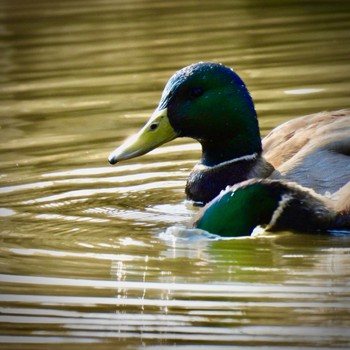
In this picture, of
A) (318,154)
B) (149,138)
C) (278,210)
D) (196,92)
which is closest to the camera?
(278,210)

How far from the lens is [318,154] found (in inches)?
337

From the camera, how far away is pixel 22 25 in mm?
17516

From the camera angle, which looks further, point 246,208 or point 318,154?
point 318,154

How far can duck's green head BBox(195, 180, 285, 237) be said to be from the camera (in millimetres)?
7922

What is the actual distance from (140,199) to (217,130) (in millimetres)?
693

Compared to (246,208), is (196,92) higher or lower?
higher

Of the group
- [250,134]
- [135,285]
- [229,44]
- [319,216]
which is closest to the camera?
[135,285]

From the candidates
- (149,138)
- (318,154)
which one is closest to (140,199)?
(149,138)

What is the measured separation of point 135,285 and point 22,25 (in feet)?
35.7

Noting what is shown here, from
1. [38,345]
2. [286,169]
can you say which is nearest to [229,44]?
[286,169]

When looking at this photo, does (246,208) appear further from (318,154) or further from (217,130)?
(217,130)

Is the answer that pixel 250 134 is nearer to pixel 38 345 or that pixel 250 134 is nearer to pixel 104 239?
pixel 104 239

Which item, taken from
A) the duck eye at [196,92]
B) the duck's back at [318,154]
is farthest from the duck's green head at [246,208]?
the duck eye at [196,92]

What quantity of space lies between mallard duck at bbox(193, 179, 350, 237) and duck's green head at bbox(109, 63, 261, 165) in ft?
4.21
